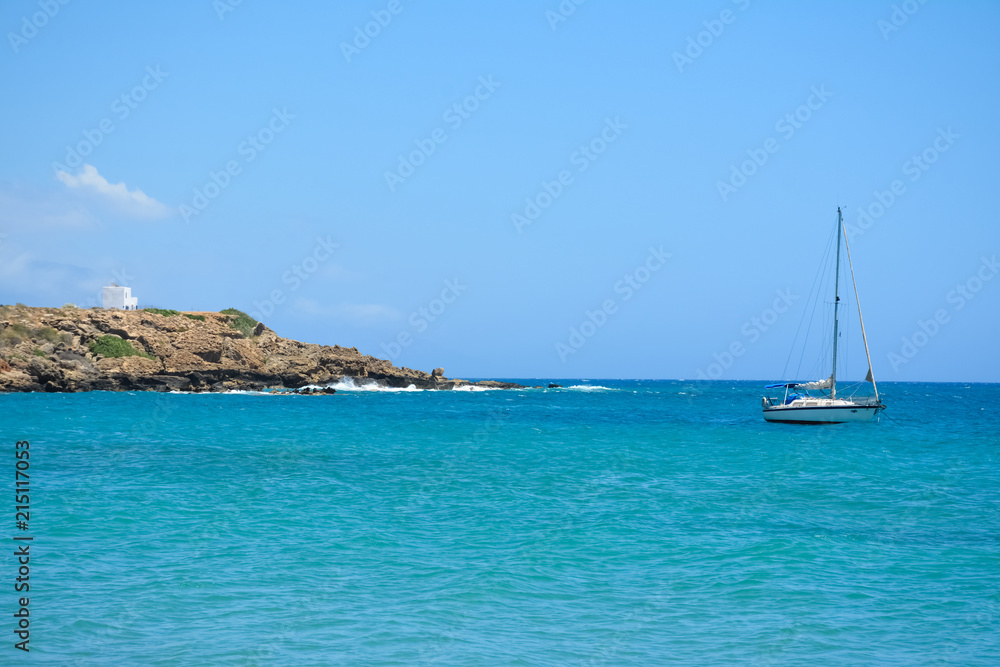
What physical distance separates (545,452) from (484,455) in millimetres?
2915

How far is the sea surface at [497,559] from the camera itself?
9.42 meters

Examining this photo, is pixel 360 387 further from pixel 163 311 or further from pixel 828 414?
pixel 828 414

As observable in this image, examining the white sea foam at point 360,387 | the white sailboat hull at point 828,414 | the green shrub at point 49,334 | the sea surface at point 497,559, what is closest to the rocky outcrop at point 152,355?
the green shrub at point 49,334

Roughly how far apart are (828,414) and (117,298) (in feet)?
271

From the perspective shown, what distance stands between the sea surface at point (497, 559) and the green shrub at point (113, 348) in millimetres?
55518

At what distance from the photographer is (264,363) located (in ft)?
305

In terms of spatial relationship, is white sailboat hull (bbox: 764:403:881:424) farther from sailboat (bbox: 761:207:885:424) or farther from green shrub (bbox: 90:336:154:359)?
green shrub (bbox: 90:336:154:359)

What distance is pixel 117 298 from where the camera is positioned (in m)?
93.9

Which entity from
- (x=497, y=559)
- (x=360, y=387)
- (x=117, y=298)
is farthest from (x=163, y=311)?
(x=497, y=559)

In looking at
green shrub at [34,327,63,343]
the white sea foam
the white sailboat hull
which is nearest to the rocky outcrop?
green shrub at [34,327,63,343]

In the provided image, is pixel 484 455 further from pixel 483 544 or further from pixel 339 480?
pixel 483 544

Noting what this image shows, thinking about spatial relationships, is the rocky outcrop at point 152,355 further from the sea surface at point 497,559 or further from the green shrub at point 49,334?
the sea surface at point 497,559

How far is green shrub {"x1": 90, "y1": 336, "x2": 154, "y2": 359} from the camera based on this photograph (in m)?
79.2

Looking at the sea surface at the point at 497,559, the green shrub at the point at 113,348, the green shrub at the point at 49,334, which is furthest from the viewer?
the green shrub at the point at 113,348
